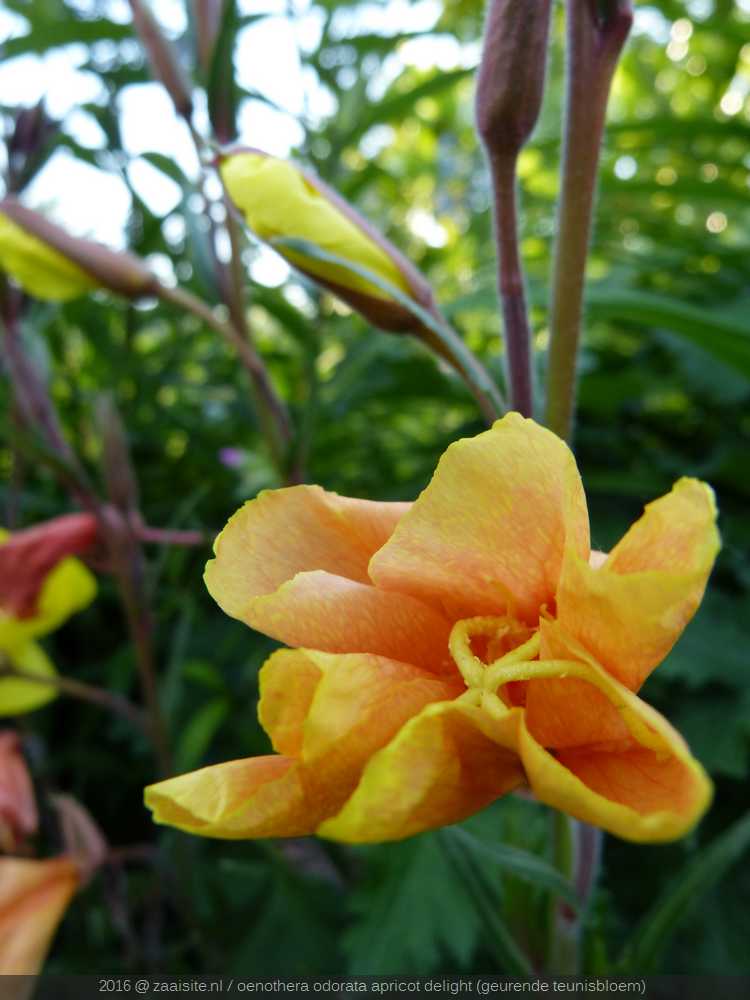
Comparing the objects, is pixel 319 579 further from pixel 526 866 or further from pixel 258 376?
pixel 258 376

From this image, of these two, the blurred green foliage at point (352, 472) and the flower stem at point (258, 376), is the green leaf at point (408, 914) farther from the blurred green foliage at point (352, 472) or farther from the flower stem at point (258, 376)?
the flower stem at point (258, 376)

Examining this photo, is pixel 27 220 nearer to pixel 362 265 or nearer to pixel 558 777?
pixel 362 265

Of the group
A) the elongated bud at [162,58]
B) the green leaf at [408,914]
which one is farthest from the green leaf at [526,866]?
the elongated bud at [162,58]

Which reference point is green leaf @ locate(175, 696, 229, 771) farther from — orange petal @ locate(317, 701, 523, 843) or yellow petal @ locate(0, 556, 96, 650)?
orange petal @ locate(317, 701, 523, 843)

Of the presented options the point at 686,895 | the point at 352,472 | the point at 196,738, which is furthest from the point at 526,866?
the point at 352,472

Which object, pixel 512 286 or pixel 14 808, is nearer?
pixel 512 286

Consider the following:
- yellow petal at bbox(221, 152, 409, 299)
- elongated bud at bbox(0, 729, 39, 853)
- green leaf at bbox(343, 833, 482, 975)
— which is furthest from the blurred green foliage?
yellow petal at bbox(221, 152, 409, 299)
